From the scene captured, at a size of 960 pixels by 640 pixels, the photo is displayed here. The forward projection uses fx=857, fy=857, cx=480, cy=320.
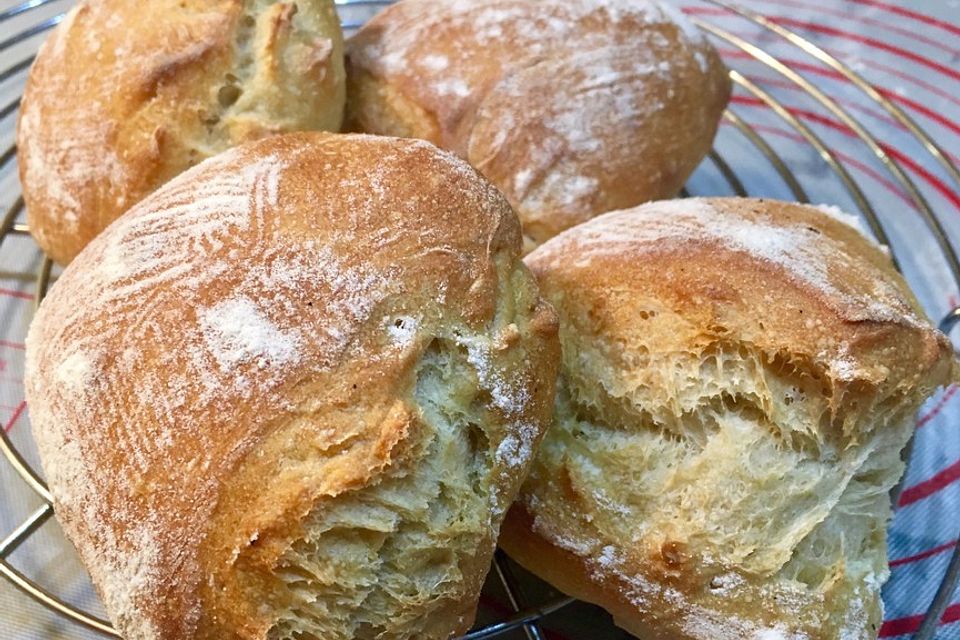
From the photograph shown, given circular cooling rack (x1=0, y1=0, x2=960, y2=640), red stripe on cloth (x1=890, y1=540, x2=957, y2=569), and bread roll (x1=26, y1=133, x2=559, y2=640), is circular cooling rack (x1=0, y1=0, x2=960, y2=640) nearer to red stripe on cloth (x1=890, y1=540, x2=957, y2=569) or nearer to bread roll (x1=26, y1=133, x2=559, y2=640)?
red stripe on cloth (x1=890, y1=540, x2=957, y2=569)

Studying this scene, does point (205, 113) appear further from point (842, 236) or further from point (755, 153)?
point (755, 153)

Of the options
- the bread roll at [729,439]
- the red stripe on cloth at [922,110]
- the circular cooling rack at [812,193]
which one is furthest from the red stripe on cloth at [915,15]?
the bread roll at [729,439]

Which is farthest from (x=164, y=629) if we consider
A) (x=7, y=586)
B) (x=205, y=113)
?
(x=205, y=113)

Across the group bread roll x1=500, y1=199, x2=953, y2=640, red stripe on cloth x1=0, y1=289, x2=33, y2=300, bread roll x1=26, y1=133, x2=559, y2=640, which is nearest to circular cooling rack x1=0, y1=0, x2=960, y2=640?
red stripe on cloth x1=0, y1=289, x2=33, y2=300

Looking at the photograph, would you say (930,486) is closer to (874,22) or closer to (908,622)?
(908,622)

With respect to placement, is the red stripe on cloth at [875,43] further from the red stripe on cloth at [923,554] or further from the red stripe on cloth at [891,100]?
the red stripe on cloth at [923,554]

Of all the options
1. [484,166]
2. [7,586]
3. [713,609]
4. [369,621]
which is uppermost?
[484,166]

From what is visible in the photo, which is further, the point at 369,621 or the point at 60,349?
the point at 60,349
